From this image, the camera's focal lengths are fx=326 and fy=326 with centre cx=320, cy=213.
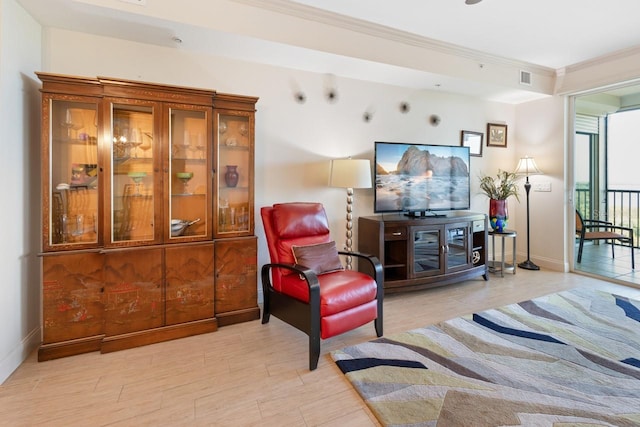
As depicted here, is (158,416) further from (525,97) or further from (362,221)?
(525,97)

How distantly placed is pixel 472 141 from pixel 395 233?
214 centimetres

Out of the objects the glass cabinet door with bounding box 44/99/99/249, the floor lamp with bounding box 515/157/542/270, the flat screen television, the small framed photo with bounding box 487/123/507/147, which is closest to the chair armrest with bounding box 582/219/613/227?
the floor lamp with bounding box 515/157/542/270

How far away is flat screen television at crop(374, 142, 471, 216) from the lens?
3721mm

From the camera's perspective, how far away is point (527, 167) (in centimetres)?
450

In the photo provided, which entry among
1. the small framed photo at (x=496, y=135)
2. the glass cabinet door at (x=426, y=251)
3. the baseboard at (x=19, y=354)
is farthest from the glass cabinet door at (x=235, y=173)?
the small framed photo at (x=496, y=135)

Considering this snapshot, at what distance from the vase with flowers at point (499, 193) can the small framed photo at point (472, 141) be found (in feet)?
1.26

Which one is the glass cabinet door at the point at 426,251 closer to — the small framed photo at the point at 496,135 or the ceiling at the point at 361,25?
the ceiling at the point at 361,25

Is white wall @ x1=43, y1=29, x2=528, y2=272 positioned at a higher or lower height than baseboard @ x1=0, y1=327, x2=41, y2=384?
higher

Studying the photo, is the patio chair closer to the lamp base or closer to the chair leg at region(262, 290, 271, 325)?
the lamp base

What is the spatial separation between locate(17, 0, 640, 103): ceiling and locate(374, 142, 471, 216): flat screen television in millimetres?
823

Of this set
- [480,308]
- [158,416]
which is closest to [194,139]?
[158,416]

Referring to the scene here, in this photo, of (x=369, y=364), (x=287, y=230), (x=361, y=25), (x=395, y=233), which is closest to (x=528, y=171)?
(x=395, y=233)

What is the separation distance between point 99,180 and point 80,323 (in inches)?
41.2

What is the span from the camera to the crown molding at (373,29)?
2727 mm
